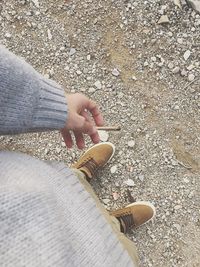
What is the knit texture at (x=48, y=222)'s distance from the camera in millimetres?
961

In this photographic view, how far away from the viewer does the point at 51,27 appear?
6.88 ft

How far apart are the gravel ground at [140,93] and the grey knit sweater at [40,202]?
1.96 ft

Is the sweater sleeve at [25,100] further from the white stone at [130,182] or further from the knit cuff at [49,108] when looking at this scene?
the white stone at [130,182]

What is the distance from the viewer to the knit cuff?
3.90 feet

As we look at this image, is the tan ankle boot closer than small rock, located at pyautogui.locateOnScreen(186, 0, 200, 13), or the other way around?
the tan ankle boot

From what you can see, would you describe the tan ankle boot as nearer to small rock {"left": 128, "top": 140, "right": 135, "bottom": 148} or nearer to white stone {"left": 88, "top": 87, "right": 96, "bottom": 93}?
small rock {"left": 128, "top": 140, "right": 135, "bottom": 148}

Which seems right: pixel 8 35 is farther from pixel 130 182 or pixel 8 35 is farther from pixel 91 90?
pixel 130 182

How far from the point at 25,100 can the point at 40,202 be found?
0.25 m

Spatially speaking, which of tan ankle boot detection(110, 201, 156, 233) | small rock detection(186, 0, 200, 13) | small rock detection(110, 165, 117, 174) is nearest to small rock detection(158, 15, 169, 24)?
small rock detection(186, 0, 200, 13)

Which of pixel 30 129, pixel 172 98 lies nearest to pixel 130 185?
pixel 172 98

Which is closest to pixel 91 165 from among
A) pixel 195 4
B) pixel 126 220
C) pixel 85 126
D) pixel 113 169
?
pixel 113 169

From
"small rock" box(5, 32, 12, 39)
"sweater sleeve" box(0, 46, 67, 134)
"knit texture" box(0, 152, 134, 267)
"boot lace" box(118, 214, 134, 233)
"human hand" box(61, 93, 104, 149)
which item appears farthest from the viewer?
"small rock" box(5, 32, 12, 39)

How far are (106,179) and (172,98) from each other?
422 millimetres

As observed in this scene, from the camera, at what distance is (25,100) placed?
115cm
